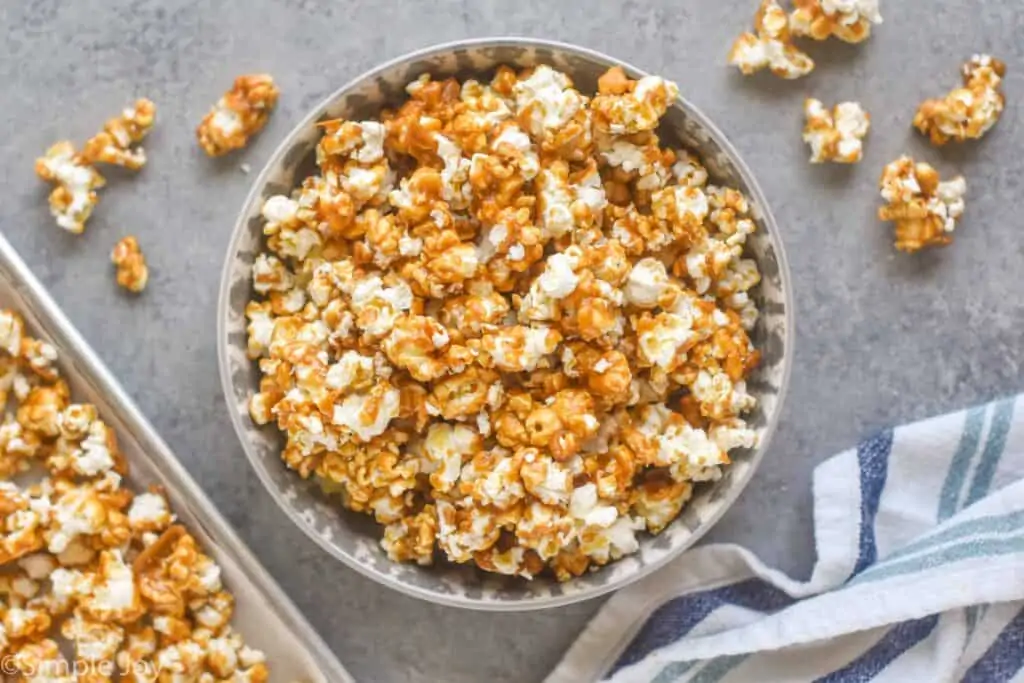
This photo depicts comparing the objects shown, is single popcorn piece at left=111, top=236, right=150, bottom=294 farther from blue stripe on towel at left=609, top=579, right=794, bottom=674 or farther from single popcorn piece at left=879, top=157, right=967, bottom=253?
single popcorn piece at left=879, top=157, right=967, bottom=253

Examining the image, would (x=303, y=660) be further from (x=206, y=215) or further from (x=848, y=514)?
(x=848, y=514)

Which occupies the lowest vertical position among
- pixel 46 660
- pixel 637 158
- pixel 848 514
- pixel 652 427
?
pixel 46 660

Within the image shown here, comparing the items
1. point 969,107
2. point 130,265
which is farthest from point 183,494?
point 969,107

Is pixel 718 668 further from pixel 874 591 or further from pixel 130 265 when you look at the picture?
pixel 130 265

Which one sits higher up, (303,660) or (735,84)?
(735,84)

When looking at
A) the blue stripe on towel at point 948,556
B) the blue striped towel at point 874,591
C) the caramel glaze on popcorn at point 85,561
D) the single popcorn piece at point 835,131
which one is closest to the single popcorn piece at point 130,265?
the caramel glaze on popcorn at point 85,561

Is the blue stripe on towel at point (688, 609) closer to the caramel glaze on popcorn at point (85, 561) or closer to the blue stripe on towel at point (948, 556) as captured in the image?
the blue stripe on towel at point (948, 556)

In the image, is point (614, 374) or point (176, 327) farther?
point (176, 327)

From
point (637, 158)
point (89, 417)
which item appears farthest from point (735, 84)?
point (89, 417)
